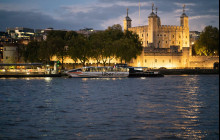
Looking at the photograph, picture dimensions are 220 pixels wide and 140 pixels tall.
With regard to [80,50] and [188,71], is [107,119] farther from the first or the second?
[188,71]

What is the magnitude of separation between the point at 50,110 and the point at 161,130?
36.9 feet

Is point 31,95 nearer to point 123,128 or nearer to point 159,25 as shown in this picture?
point 123,128

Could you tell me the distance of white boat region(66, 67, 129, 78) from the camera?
245 ft

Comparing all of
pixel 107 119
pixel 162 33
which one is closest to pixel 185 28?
pixel 162 33

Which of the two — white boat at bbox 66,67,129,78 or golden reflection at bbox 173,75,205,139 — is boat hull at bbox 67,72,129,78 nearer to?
white boat at bbox 66,67,129,78

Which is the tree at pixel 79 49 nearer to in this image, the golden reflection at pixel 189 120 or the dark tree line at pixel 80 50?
the dark tree line at pixel 80 50

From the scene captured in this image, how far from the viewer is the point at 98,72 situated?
75.9 metres

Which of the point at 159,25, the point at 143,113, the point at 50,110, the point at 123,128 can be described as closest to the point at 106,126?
the point at 123,128

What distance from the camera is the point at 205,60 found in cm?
9700

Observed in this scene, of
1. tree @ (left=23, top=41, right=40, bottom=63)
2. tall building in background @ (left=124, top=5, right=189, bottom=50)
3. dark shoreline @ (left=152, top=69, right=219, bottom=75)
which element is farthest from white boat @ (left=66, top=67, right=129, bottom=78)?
tall building in background @ (left=124, top=5, right=189, bottom=50)

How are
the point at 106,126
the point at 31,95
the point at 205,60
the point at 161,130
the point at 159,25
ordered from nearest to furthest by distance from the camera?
the point at 161,130
the point at 106,126
the point at 31,95
the point at 205,60
the point at 159,25

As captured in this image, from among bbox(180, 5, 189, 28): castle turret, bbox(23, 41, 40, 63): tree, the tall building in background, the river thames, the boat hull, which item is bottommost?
the river thames

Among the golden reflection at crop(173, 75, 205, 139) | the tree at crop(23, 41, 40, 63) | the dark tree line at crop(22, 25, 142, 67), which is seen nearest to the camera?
the golden reflection at crop(173, 75, 205, 139)

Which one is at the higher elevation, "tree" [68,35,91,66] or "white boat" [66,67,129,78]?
"tree" [68,35,91,66]
